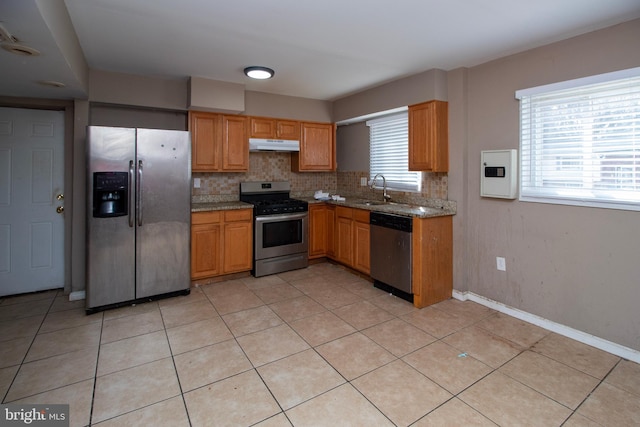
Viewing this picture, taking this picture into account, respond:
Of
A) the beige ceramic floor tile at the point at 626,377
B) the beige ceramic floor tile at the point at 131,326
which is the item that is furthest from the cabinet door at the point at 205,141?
the beige ceramic floor tile at the point at 626,377

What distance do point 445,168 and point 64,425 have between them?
3649mm

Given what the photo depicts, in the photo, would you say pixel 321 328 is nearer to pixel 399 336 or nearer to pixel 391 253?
pixel 399 336

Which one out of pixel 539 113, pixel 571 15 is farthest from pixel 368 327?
pixel 571 15

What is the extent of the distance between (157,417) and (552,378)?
2.44 meters

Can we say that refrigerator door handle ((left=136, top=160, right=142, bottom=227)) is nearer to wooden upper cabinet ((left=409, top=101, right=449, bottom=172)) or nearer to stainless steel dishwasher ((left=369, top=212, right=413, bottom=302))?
stainless steel dishwasher ((left=369, top=212, right=413, bottom=302))

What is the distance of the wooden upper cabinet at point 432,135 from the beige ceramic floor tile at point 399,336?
167 cm

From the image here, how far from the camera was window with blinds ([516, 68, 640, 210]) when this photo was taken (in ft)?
7.67

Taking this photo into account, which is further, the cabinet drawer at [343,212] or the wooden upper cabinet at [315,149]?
the wooden upper cabinet at [315,149]

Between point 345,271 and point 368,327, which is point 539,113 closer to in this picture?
point 368,327

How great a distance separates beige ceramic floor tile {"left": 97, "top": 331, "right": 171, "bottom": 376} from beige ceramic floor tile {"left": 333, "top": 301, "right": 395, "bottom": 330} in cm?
152

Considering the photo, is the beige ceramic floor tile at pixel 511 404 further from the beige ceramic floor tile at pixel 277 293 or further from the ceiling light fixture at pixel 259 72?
the ceiling light fixture at pixel 259 72

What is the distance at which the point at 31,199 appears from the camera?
3541 millimetres

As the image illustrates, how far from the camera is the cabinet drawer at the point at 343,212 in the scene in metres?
4.34

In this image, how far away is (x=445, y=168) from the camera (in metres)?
3.54
